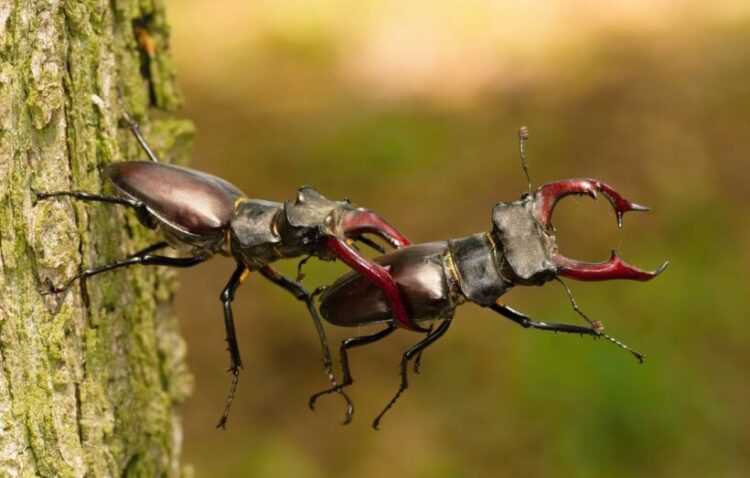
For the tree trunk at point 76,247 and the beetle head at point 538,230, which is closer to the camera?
the beetle head at point 538,230

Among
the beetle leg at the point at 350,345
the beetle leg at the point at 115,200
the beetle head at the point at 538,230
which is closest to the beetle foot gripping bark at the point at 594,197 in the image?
the beetle head at the point at 538,230

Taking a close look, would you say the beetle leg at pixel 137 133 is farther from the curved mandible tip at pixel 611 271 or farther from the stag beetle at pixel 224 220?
the curved mandible tip at pixel 611 271

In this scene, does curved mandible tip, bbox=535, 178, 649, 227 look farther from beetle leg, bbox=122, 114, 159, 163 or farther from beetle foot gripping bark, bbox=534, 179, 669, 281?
beetle leg, bbox=122, 114, 159, 163

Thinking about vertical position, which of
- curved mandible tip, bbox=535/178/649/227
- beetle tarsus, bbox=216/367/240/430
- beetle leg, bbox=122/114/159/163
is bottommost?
beetle tarsus, bbox=216/367/240/430

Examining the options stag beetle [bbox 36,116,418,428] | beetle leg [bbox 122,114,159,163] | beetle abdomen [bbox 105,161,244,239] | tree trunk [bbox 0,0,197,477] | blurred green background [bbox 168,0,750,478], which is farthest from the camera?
blurred green background [bbox 168,0,750,478]

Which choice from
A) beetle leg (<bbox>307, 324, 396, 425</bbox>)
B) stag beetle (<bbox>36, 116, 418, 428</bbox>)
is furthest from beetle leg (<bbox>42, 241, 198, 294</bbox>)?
beetle leg (<bbox>307, 324, 396, 425</bbox>)

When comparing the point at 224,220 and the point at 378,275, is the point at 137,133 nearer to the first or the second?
the point at 224,220
